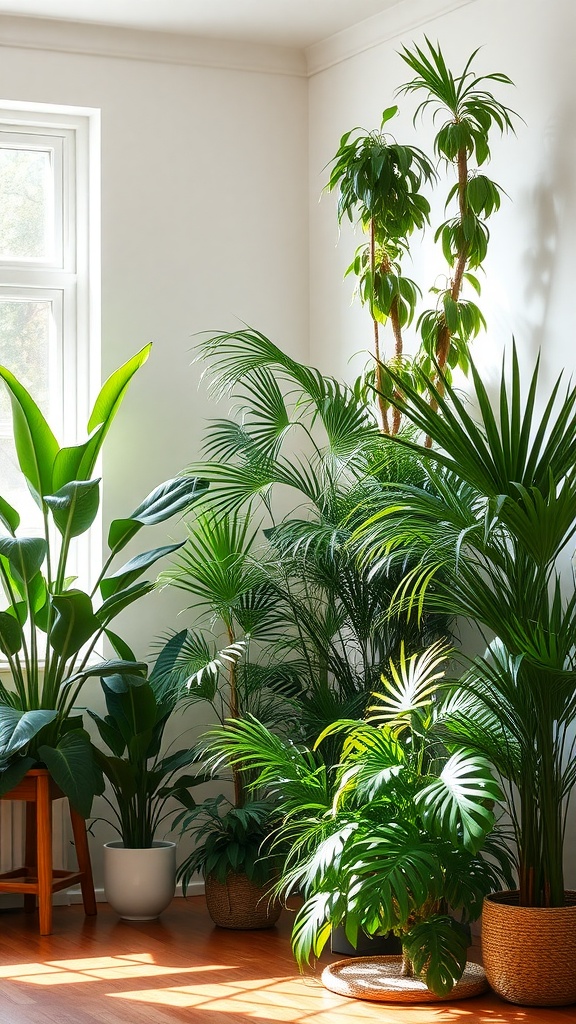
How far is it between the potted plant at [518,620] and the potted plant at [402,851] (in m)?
0.11

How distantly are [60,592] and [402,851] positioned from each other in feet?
5.38

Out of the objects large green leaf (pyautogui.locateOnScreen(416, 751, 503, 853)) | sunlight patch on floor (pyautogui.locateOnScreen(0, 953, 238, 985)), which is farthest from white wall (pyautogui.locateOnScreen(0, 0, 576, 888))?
large green leaf (pyautogui.locateOnScreen(416, 751, 503, 853))

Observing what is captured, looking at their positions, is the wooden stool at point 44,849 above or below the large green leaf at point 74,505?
below

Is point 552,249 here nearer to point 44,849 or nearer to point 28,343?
point 28,343

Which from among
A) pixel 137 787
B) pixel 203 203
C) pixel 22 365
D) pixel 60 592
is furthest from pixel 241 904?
pixel 203 203

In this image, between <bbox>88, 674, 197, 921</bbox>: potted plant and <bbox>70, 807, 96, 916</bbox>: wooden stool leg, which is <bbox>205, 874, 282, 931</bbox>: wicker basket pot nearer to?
<bbox>88, 674, 197, 921</bbox>: potted plant

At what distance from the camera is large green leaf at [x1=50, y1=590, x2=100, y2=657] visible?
4.30 metres

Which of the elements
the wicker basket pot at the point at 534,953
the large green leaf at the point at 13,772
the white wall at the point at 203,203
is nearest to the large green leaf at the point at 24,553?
the large green leaf at the point at 13,772

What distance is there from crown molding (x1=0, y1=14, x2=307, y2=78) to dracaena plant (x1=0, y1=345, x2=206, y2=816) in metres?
1.25

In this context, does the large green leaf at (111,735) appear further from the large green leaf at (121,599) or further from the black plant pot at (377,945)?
the black plant pot at (377,945)

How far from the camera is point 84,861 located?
15.3ft

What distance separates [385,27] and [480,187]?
1.13 m

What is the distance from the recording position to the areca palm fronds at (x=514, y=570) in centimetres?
325

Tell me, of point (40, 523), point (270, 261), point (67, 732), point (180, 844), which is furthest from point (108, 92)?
point (180, 844)
